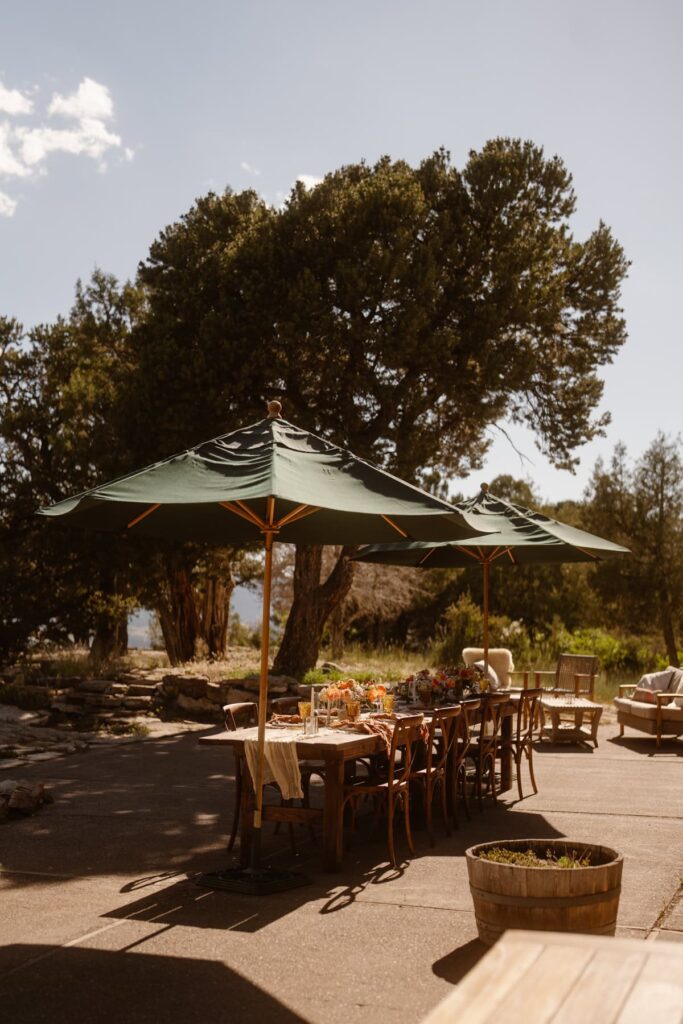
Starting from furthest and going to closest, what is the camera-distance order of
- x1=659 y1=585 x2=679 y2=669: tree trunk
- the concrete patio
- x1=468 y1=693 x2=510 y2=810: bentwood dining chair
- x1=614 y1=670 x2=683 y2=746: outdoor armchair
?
1. x1=659 y1=585 x2=679 y2=669: tree trunk
2. x1=614 y1=670 x2=683 y2=746: outdoor armchair
3. x1=468 y1=693 x2=510 y2=810: bentwood dining chair
4. the concrete patio

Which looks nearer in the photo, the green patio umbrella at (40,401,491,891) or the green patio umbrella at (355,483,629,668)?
the green patio umbrella at (40,401,491,891)

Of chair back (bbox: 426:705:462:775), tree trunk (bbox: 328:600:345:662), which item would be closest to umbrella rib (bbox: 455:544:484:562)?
chair back (bbox: 426:705:462:775)

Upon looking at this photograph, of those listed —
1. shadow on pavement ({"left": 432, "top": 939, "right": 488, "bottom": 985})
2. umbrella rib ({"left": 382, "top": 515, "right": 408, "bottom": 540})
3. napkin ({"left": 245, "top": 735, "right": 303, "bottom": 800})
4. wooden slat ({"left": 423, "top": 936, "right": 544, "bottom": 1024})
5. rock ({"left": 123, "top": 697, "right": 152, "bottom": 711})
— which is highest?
umbrella rib ({"left": 382, "top": 515, "right": 408, "bottom": 540})

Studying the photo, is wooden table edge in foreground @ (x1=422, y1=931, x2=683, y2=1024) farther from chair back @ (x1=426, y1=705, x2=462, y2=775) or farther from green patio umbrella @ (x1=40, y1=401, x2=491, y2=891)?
chair back @ (x1=426, y1=705, x2=462, y2=775)

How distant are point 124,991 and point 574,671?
1132 centimetres

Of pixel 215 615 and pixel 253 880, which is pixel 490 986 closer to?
pixel 253 880

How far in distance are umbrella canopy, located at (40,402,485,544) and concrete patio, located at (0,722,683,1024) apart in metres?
2.21

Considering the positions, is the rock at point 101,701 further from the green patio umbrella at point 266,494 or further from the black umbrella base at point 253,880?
the black umbrella base at point 253,880

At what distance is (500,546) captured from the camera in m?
9.66

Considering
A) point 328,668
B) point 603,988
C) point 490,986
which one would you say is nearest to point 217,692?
point 328,668

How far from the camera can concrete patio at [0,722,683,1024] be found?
3.99m

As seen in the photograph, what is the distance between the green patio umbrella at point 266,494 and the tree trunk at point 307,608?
9031 millimetres

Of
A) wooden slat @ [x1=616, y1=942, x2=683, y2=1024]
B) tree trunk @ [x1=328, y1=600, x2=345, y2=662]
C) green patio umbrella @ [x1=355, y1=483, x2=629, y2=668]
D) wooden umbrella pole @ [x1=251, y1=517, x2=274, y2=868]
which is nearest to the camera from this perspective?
wooden slat @ [x1=616, y1=942, x2=683, y2=1024]

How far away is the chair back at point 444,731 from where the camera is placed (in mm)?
6973
